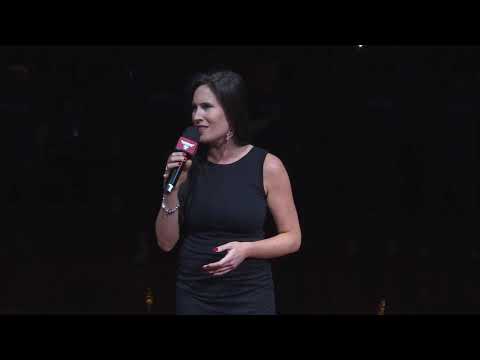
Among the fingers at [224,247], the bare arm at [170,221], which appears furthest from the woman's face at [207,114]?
the fingers at [224,247]

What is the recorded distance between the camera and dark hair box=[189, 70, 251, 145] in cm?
167

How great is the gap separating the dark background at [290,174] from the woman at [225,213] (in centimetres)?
67

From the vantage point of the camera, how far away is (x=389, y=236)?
8.82 feet

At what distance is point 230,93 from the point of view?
5.50ft

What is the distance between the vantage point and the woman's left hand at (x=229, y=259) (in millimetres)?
Result: 1473

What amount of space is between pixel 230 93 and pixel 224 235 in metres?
0.55

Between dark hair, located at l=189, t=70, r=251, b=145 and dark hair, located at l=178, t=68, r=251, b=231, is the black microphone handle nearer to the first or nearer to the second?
dark hair, located at l=178, t=68, r=251, b=231

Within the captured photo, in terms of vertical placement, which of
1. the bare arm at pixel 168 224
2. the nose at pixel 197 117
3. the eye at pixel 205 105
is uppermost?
the eye at pixel 205 105

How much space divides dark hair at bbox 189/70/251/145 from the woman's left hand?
1.48 feet

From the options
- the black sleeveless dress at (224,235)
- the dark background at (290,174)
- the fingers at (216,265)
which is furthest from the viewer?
the dark background at (290,174)

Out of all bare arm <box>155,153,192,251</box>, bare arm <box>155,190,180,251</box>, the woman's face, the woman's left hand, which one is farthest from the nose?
the woman's left hand

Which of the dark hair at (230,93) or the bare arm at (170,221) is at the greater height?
the dark hair at (230,93)

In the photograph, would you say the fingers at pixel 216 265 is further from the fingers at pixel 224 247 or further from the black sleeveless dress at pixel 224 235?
the black sleeveless dress at pixel 224 235

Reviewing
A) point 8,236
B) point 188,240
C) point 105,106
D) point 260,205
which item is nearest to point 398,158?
point 260,205
